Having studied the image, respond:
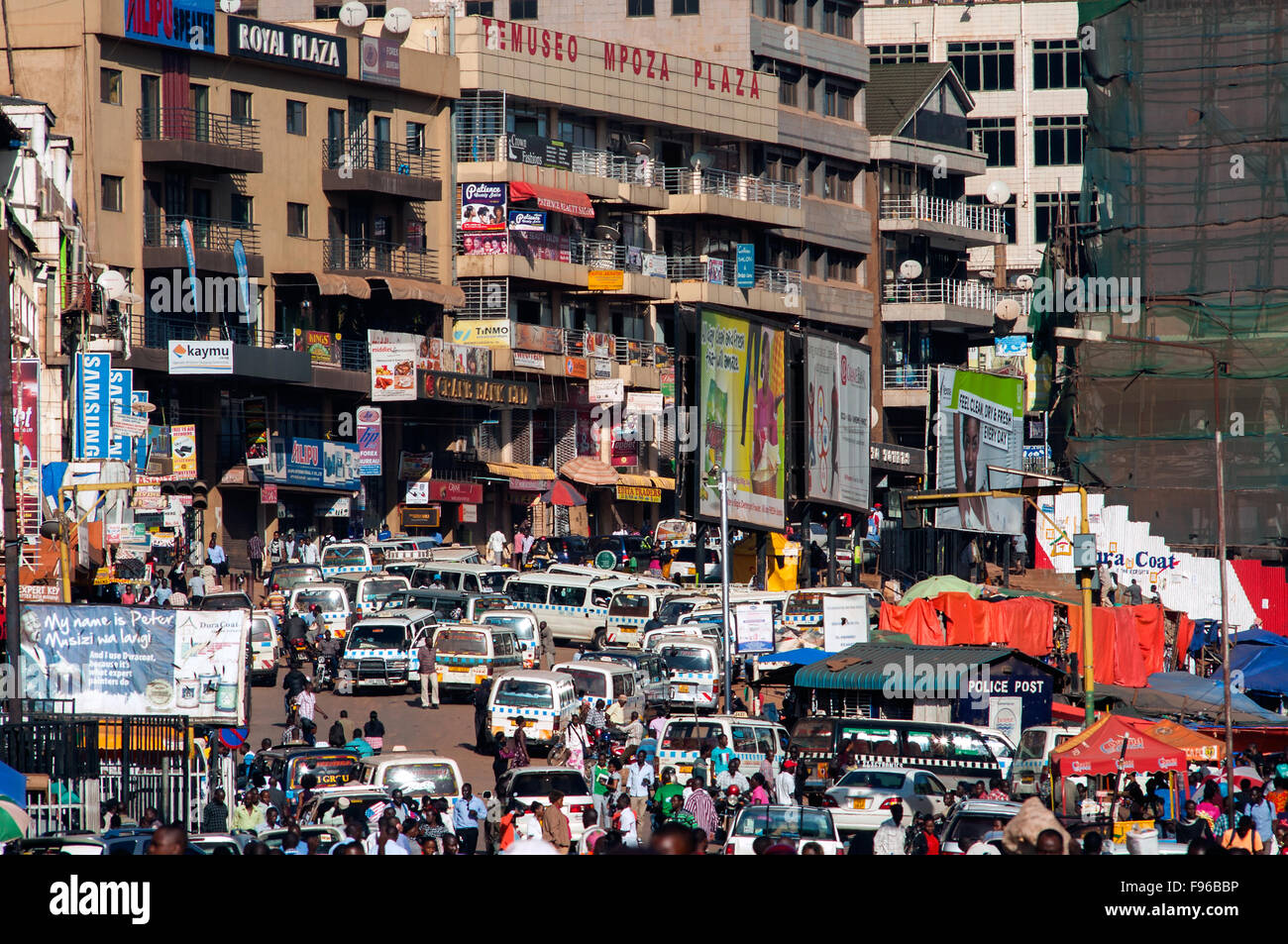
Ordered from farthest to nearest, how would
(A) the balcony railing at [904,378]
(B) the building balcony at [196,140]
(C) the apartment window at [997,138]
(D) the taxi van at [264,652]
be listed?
(C) the apartment window at [997,138], (A) the balcony railing at [904,378], (B) the building balcony at [196,140], (D) the taxi van at [264,652]

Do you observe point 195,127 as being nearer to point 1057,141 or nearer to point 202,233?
point 202,233

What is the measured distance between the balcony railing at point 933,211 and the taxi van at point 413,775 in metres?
62.7

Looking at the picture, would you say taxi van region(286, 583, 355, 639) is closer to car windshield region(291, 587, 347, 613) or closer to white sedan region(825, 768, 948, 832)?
car windshield region(291, 587, 347, 613)

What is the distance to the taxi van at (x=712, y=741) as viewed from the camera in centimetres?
2775

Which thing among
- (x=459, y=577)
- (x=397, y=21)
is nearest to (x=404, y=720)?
(x=459, y=577)

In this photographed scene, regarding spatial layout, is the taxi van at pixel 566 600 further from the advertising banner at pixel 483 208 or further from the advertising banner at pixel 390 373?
the advertising banner at pixel 483 208

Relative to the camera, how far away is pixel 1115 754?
997 inches

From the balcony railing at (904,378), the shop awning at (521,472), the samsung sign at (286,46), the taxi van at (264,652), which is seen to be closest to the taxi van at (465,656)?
the taxi van at (264,652)

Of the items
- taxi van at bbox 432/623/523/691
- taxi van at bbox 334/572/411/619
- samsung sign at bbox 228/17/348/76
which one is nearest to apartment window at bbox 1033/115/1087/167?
samsung sign at bbox 228/17/348/76

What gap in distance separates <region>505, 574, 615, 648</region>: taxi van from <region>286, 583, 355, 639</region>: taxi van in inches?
171

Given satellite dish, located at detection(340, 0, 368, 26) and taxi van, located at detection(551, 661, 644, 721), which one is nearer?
taxi van, located at detection(551, 661, 644, 721)

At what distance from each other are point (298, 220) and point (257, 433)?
9.30 metres

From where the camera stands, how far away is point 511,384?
66.0 m

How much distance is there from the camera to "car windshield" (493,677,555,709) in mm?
30109
